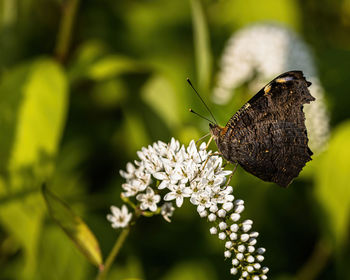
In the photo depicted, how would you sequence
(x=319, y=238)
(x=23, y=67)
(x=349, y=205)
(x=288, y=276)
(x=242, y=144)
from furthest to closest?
1. (x=319, y=238)
2. (x=288, y=276)
3. (x=349, y=205)
4. (x=23, y=67)
5. (x=242, y=144)

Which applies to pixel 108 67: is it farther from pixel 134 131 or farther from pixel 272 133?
pixel 272 133

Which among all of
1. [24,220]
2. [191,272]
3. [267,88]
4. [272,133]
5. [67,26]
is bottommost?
[191,272]

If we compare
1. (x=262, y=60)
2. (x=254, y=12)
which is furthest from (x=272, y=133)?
(x=254, y=12)

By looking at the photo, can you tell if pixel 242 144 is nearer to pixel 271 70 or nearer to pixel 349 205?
pixel 349 205

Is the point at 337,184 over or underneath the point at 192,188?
underneath

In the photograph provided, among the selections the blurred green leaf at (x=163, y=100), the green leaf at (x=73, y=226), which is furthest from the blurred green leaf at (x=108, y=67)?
the green leaf at (x=73, y=226)

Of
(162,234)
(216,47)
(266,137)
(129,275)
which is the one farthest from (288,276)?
(216,47)

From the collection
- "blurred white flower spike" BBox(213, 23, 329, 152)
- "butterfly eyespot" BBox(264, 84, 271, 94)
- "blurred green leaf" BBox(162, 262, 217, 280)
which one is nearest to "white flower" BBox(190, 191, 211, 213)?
"butterfly eyespot" BBox(264, 84, 271, 94)

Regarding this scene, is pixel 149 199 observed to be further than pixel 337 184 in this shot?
No
